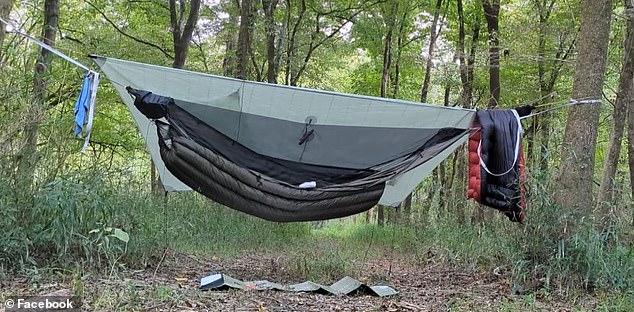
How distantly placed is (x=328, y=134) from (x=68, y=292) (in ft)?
5.72

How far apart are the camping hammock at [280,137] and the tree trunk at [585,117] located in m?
0.61

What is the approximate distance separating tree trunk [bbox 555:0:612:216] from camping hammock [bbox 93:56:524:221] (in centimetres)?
61

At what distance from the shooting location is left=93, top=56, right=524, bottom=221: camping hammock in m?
2.81

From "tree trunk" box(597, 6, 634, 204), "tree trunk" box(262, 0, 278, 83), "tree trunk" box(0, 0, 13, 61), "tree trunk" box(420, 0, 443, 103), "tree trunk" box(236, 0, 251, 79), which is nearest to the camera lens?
"tree trunk" box(0, 0, 13, 61)

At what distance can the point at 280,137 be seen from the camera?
3193 millimetres

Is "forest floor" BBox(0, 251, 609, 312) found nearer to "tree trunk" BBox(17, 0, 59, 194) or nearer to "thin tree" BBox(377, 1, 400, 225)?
"tree trunk" BBox(17, 0, 59, 194)

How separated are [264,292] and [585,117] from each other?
6.79 feet

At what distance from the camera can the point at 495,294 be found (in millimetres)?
2674

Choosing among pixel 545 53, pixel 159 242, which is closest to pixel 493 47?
pixel 545 53

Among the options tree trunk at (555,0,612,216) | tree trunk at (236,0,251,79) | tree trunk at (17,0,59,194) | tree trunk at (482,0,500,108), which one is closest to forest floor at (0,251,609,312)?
tree trunk at (17,0,59,194)

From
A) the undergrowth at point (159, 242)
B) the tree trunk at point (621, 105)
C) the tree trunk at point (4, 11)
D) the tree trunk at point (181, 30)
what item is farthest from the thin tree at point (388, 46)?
the tree trunk at point (4, 11)

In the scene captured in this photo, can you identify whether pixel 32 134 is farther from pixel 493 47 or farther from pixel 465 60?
pixel 465 60

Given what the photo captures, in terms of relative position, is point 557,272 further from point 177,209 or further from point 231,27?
point 231,27

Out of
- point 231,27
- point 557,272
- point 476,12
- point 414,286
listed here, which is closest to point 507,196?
point 557,272
